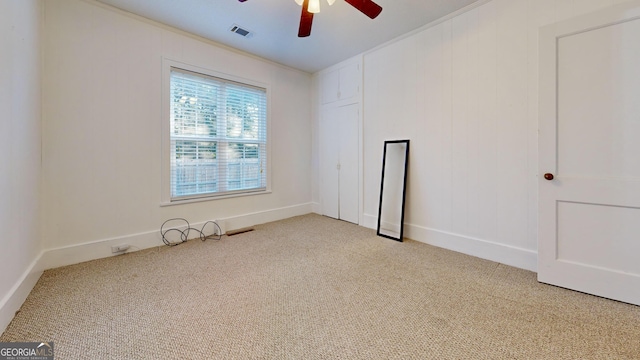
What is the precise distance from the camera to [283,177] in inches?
172

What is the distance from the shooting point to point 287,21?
288 cm

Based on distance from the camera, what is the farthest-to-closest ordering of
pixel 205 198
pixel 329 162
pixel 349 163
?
pixel 329 162
pixel 349 163
pixel 205 198

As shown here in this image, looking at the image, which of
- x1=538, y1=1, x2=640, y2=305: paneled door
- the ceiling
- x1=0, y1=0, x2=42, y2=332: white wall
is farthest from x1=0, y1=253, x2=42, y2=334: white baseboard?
x1=538, y1=1, x2=640, y2=305: paneled door

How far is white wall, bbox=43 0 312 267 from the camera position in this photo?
7.91 ft

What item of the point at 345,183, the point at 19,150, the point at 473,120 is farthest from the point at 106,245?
the point at 473,120

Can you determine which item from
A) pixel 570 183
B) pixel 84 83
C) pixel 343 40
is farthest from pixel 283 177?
pixel 570 183

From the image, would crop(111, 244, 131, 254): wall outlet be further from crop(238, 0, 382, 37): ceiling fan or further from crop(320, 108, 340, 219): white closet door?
crop(238, 0, 382, 37): ceiling fan

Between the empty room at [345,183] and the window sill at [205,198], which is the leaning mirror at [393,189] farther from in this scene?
the window sill at [205,198]

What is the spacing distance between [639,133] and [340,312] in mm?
2493

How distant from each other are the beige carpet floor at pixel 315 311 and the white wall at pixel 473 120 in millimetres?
420

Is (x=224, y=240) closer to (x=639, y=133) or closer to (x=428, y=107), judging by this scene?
(x=428, y=107)

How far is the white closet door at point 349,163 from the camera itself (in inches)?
158

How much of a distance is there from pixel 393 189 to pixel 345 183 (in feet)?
3.11

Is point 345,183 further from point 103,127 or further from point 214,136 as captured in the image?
point 103,127
